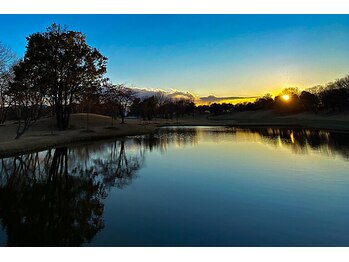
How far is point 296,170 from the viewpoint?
15.6 metres

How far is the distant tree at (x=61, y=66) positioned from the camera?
36.2m

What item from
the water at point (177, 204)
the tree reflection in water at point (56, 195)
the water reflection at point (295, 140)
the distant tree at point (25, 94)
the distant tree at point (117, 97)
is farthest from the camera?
the distant tree at point (117, 97)

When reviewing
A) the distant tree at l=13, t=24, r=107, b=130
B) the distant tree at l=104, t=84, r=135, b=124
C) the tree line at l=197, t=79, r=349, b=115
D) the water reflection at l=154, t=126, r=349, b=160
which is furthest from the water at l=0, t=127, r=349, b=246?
the tree line at l=197, t=79, r=349, b=115

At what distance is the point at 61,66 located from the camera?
37.7m

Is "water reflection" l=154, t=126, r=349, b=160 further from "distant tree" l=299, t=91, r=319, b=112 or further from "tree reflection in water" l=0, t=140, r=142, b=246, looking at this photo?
"distant tree" l=299, t=91, r=319, b=112

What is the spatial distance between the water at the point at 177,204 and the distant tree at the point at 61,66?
2165 cm

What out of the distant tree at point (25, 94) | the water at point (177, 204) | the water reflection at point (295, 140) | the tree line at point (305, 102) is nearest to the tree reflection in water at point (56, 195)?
the water at point (177, 204)

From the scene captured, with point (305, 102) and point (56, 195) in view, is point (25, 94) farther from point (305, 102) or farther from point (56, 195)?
point (305, 102)

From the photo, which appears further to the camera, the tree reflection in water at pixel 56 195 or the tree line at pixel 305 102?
the tree line at pixel 305 102

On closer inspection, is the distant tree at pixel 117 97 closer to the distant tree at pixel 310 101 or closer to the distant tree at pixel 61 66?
the distant tree at pixel 61 66

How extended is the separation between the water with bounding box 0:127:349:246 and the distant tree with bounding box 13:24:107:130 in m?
21.6

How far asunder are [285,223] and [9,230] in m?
8.14

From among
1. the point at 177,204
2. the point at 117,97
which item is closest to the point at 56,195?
the point at 177,204

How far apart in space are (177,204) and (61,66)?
111 ft
